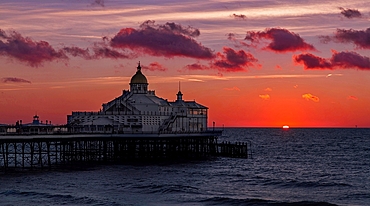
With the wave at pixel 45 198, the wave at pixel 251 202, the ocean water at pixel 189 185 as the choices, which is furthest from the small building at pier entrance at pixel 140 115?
the wave at pixel 251 202

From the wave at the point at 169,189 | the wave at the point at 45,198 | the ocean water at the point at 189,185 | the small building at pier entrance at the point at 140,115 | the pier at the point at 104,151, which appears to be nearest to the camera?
the wave at the point at 45,198

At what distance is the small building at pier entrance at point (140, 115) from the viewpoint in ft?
319

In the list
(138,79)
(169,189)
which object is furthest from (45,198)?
(138,79)

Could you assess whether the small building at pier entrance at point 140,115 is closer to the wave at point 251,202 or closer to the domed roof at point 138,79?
the domed roof at point 138,79

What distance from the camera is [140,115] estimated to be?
327ft

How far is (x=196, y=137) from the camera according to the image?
105312mm

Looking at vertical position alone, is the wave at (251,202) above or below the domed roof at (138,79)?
below

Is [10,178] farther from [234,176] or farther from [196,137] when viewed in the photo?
[196,137]

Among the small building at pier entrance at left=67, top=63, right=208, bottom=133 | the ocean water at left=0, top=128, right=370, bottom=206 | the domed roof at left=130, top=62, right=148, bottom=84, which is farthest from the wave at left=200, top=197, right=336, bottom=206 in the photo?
the domed roof at left=130, top=62, right=148, bottom=84

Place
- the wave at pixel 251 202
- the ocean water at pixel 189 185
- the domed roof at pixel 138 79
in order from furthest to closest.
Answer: the domed roof at pixel 138 79 < the ocean water at pixel 189 185 < the wave at pixel 251 202

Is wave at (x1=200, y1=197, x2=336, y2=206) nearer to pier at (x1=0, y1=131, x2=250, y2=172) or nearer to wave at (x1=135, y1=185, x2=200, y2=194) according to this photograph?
wave at (x1=135, y1=185, x2=200, y2=194)

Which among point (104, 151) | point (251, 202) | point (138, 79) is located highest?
point (138, 79)

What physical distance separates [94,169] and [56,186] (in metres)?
17.2

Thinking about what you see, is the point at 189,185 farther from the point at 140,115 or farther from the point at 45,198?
the point at 140,115
